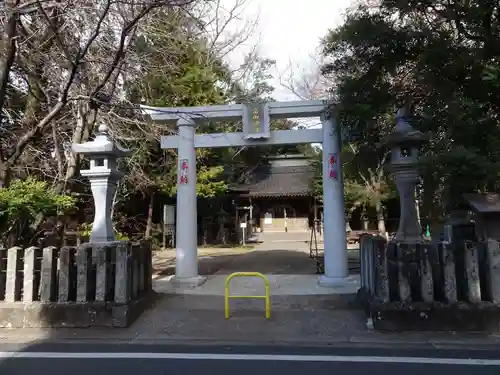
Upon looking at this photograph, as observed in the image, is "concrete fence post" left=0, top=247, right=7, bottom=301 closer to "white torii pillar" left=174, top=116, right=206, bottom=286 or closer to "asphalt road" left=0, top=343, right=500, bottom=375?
"asphalt road" left=0, top=343, right=500, bottom=375

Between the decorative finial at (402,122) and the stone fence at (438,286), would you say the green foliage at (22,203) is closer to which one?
the stone fence at (438,286)

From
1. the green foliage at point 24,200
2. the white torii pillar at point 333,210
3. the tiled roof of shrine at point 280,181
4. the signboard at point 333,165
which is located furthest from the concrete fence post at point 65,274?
the tiled roof of shrine at point 280,181

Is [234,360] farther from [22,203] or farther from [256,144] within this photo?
[256,144]

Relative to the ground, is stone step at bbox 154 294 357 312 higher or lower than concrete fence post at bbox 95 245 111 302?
lower

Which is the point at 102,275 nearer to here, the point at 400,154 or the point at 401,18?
the point at 400,154

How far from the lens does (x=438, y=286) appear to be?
588 cm

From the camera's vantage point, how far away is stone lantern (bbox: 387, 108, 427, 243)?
689cm

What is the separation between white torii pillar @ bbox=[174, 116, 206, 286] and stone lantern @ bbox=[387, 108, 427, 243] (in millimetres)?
4342

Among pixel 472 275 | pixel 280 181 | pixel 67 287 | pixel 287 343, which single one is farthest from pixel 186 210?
pixel 280 181

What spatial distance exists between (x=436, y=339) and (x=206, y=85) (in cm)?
1408

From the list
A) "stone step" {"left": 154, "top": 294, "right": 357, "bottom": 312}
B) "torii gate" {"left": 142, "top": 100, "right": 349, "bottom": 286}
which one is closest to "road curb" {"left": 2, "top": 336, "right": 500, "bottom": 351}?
"stone step" {"left": 154, "top": 294, "right": 357, "bottom": 312}

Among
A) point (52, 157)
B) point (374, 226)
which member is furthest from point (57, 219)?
point (374, 226)

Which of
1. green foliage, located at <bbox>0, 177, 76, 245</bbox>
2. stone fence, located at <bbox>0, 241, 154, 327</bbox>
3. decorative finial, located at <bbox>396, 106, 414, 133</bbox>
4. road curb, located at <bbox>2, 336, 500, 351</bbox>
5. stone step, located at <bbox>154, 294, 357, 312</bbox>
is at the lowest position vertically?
road curb, located at <bbox>2, 336, 500, 351</bbox>

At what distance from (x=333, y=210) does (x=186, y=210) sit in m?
3.25
